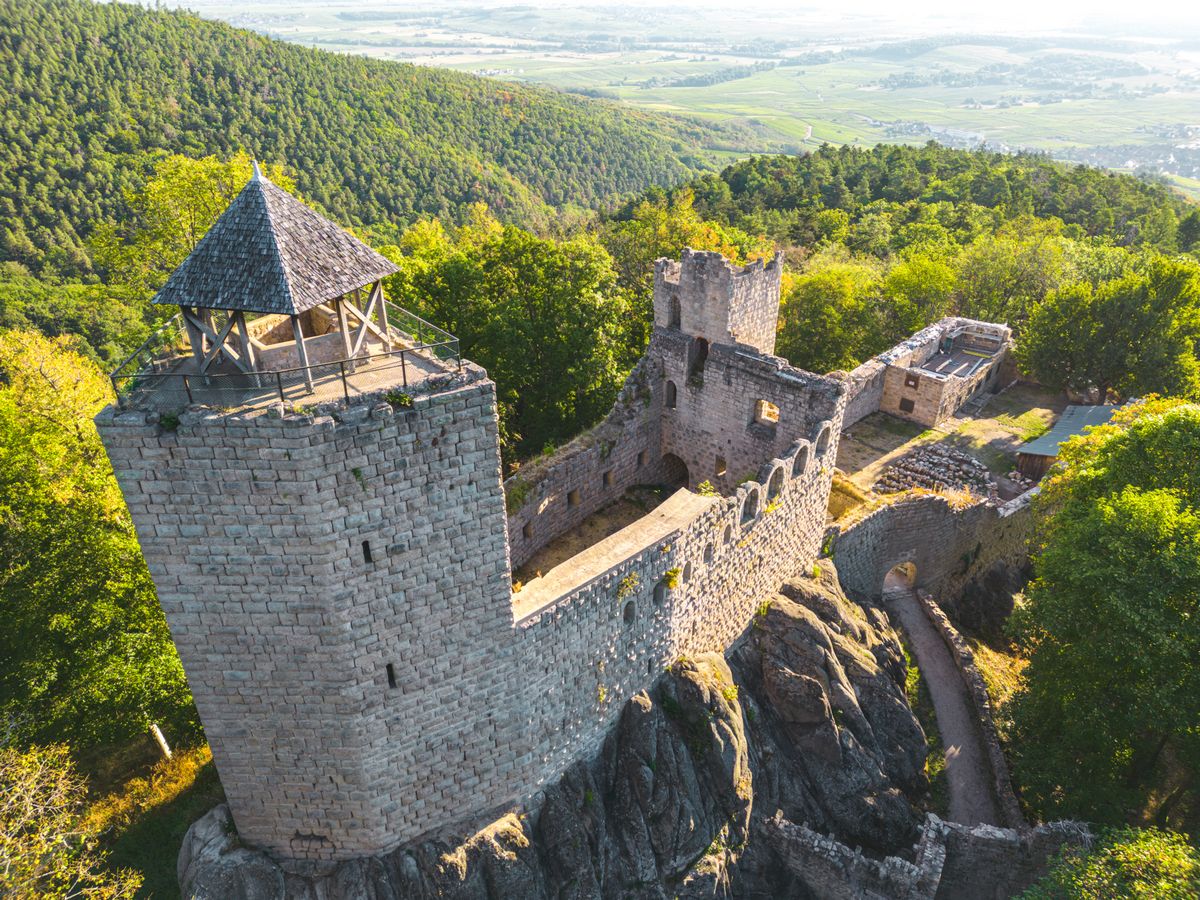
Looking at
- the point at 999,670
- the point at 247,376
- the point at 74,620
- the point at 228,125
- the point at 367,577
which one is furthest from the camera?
the point at 228,125

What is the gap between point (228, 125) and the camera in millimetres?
70875

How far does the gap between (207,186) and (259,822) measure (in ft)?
86.0

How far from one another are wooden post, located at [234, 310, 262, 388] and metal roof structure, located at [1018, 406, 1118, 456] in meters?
35.9

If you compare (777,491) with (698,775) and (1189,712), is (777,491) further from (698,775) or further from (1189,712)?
(1189,712)

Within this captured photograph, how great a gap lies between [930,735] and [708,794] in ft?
33.1

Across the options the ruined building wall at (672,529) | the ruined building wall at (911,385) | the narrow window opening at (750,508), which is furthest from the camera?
the ruined building wall at (911,385)

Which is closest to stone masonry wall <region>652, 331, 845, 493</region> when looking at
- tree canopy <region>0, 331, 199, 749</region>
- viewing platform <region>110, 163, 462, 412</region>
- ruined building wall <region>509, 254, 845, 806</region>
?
ruined building wall <region>509, 254, 845, 806</region>

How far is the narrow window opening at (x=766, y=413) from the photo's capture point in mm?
25833

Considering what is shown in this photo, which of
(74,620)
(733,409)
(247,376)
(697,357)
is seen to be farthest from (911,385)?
(74,620)

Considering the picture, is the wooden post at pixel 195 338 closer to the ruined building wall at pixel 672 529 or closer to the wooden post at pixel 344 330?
the wooden post at pixel 344 330

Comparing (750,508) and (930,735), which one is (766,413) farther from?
(930,735)

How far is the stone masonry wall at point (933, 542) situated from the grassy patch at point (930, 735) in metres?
3.23

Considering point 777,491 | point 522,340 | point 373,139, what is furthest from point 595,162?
point 777,491

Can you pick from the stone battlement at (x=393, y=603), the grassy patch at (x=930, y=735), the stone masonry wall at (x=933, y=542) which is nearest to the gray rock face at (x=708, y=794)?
the stone battlement at (x=393, y=603)
